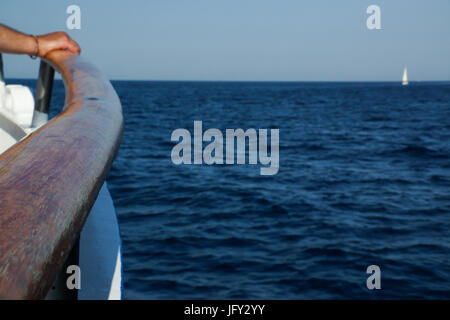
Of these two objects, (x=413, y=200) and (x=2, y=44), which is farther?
(x=413, y=200)

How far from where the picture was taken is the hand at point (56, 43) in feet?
5.10

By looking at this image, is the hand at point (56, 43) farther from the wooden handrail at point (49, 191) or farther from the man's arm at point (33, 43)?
the wooden handrail at point (49, 191)

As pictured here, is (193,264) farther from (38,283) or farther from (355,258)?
(38,283)

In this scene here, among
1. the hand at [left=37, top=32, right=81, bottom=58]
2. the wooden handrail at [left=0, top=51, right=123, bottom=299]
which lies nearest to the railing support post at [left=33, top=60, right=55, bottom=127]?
the hand at [left=37, top=32, right=81, bottom=58]

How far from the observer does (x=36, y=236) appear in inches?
17.9

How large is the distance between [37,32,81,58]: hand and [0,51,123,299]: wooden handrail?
2.48 ft

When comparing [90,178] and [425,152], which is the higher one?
[90,178]

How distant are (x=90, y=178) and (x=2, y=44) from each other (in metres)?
0.89

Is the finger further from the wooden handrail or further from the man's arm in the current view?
the wooden handrail

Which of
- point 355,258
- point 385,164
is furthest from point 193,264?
point 385,164

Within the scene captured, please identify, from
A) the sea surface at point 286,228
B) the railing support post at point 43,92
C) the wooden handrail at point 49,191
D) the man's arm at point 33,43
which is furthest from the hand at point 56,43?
the sea surface at point 286,228

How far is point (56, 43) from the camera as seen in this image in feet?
5.20

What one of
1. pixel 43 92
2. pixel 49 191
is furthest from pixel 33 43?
pixel 49 191

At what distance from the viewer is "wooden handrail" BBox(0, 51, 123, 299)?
0.42 meters
